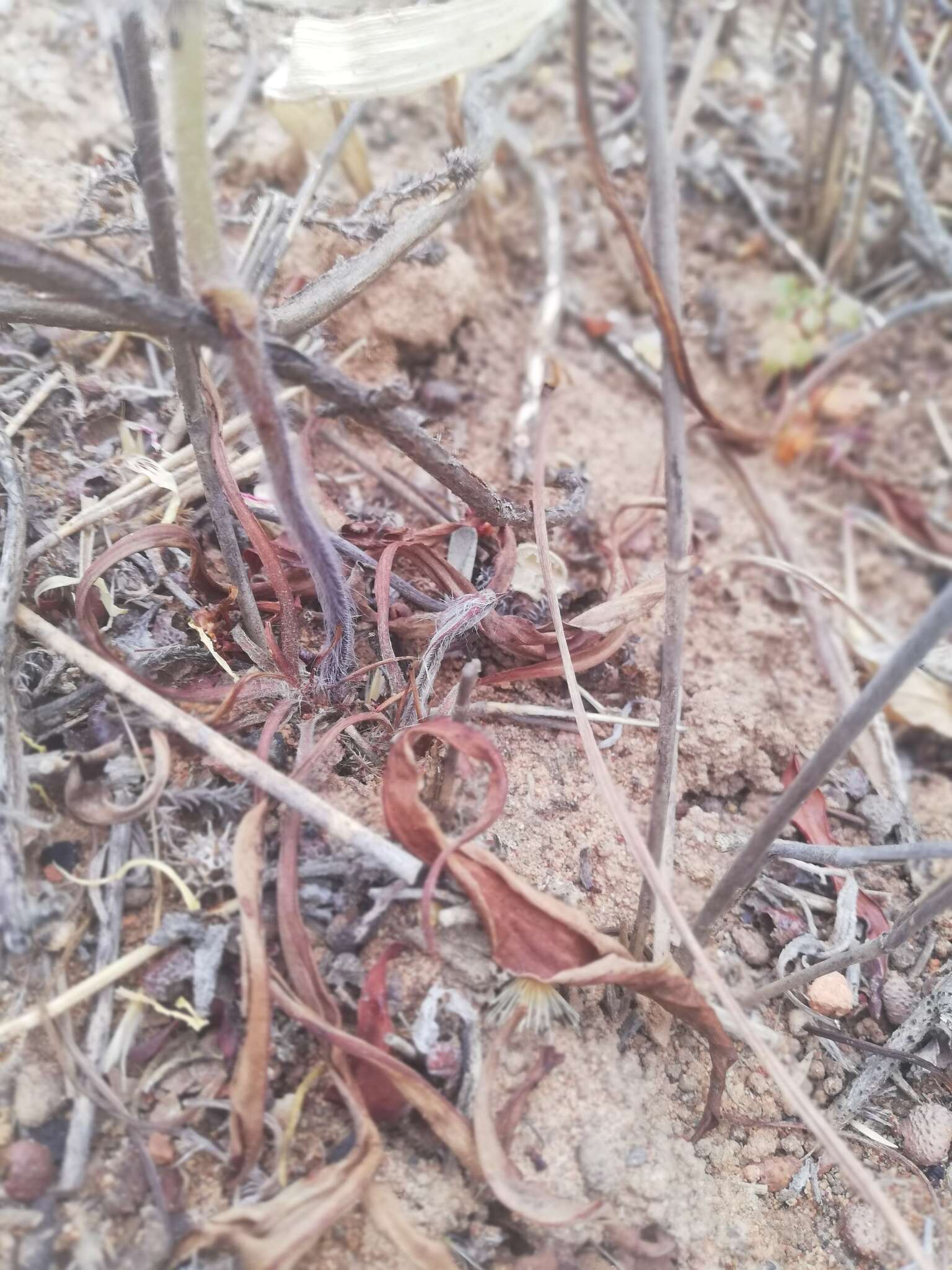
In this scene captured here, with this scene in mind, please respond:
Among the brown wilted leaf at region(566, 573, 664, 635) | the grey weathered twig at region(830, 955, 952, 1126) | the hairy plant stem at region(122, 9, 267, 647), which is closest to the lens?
the hairy plant stem at region(122, 9, 267, 647)

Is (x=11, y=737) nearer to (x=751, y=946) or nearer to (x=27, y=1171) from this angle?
(x=27, y=1171)

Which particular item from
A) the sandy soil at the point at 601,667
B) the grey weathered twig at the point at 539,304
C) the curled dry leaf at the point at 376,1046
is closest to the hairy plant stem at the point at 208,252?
the sandy soil at the point at 601,667

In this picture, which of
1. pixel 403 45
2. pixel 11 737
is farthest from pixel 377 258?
pixel 11 737

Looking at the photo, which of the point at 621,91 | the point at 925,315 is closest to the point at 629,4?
the point at 621,91

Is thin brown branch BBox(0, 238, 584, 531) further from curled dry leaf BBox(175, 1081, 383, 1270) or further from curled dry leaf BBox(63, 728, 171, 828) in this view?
curled dry leaf BBox(175, 1081, 383, 1270)

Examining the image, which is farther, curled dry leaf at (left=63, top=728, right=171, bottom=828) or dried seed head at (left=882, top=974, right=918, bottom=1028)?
dried seed head at (left=882, top=974, right=918, bottom=1028)

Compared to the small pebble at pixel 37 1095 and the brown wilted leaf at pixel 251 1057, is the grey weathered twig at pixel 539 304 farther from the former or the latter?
the small pebble at pixel 37 1095

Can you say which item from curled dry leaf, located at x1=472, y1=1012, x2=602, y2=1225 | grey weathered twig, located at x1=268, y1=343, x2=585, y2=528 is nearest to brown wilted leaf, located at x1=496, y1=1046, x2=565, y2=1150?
curled dry leaf, located at x1=472, y1=1012, x2=602, y2=1225

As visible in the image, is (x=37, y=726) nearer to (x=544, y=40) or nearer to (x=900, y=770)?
(x=900, y=770)
